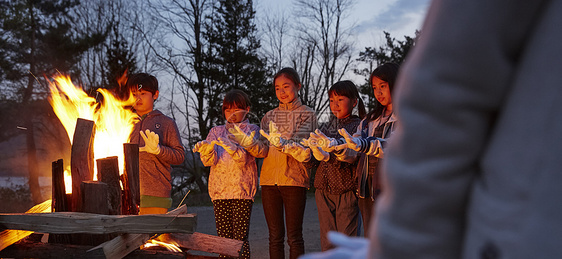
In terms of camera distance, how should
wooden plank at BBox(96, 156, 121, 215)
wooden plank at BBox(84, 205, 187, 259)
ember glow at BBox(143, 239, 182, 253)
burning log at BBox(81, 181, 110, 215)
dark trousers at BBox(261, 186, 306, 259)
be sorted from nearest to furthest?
wooden plank at BBox(84, 205, 187, 259), burning log at BBox(81, 181, 110, 215), wooden plank at BBox(96, 156, 121, 215), ember glow at BBox(143, 239, 182, 253), dark trousers at BBox(261, 186, 306, 259)

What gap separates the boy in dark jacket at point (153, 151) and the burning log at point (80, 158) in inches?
30.6

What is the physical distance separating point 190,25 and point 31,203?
854 centimetres

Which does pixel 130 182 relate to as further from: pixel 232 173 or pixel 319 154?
pixel 319 154

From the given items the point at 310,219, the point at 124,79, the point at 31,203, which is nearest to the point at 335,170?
the point at 124,79

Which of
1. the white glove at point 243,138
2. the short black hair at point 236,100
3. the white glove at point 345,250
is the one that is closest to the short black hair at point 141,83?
the short black hair at point 236,100

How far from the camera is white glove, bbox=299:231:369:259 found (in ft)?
2.45

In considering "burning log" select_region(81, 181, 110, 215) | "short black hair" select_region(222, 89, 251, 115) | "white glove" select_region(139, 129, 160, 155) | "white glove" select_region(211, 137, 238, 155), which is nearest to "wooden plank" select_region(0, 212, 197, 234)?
"burning log" select_region(81, 181, 110, 215)

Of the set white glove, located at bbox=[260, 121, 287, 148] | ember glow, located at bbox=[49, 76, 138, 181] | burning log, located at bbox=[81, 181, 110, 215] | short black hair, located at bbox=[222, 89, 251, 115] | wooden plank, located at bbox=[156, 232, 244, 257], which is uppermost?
short black hair, located at bbox=[222, 89, 251, 115]

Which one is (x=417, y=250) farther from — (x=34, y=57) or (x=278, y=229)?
(x=34, y=57)

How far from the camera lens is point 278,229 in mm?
4051

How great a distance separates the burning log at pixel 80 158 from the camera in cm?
283

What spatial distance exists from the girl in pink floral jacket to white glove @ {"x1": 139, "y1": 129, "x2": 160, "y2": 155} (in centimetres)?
41

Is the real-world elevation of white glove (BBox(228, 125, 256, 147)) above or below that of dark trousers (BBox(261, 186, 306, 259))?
above

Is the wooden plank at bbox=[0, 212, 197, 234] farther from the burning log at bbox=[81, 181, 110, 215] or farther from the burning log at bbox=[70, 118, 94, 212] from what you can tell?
the burning log at bbox=[70, 118, 94, 212]
